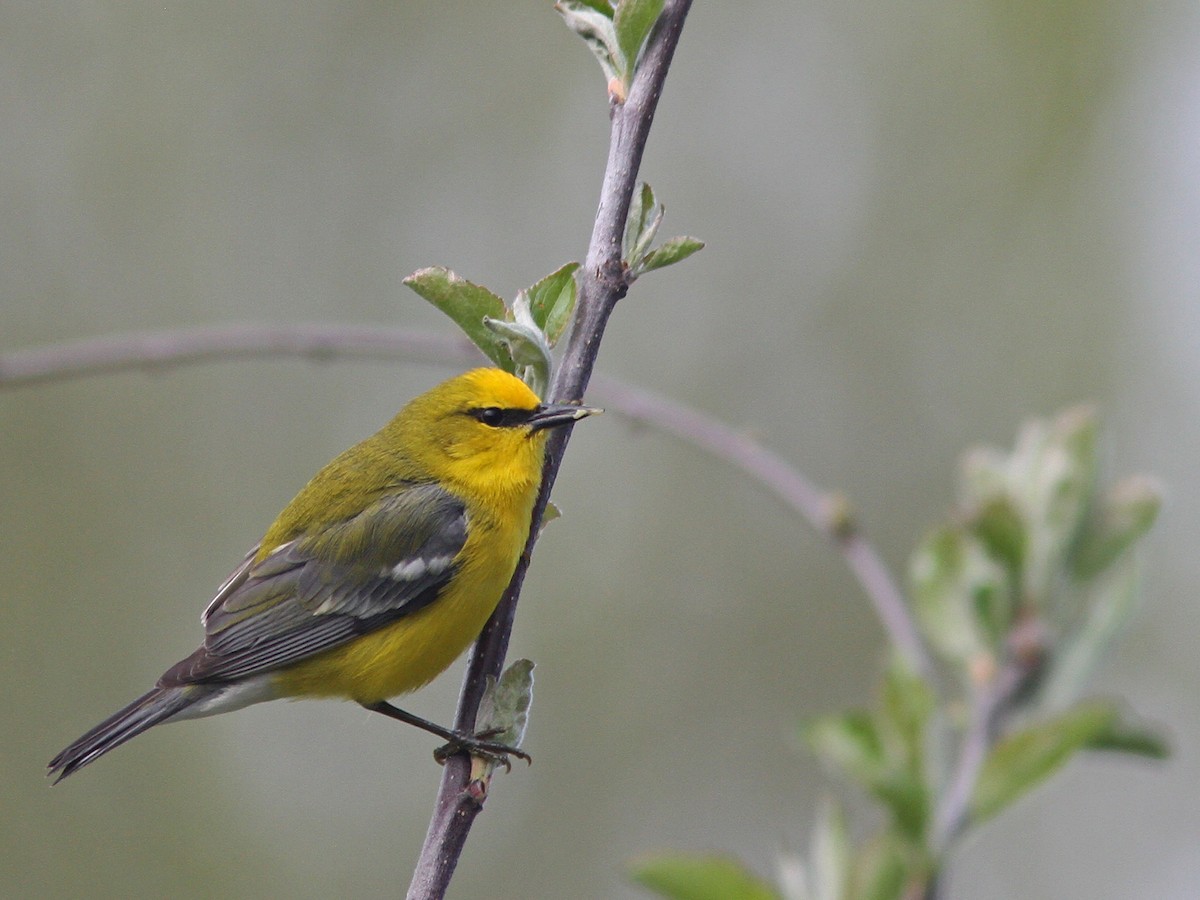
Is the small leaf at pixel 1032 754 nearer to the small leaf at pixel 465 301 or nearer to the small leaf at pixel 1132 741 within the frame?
the small leaf at pixel 1132 741

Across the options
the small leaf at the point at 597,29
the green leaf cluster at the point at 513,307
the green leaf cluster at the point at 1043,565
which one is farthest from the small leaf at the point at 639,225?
the green leaf cluster at the point at 1043,565

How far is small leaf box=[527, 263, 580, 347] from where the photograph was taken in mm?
2561

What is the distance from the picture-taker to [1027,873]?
8.91 m

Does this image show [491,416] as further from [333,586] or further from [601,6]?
[601,6]

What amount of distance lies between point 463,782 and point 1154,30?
9.42m

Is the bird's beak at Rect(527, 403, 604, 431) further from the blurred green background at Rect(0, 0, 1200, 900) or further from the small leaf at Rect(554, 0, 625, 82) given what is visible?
the blurred green background at Rect(0, 0, 1200, 900)

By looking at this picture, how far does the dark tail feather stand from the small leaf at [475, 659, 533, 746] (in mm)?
1244

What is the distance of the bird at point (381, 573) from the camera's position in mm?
3621

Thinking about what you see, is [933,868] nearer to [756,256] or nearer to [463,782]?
[463,782]

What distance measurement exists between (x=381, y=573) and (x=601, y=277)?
1730 millimetres

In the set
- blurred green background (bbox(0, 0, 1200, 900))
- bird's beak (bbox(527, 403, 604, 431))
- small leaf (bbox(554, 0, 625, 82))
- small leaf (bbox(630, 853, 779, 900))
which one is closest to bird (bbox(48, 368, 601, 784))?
bird's beak (bbox(527, 403, 604, 431))

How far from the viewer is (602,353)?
34.3 feet

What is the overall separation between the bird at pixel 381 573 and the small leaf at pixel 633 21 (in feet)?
3.91

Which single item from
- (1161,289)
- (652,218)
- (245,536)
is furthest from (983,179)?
(652,218)
